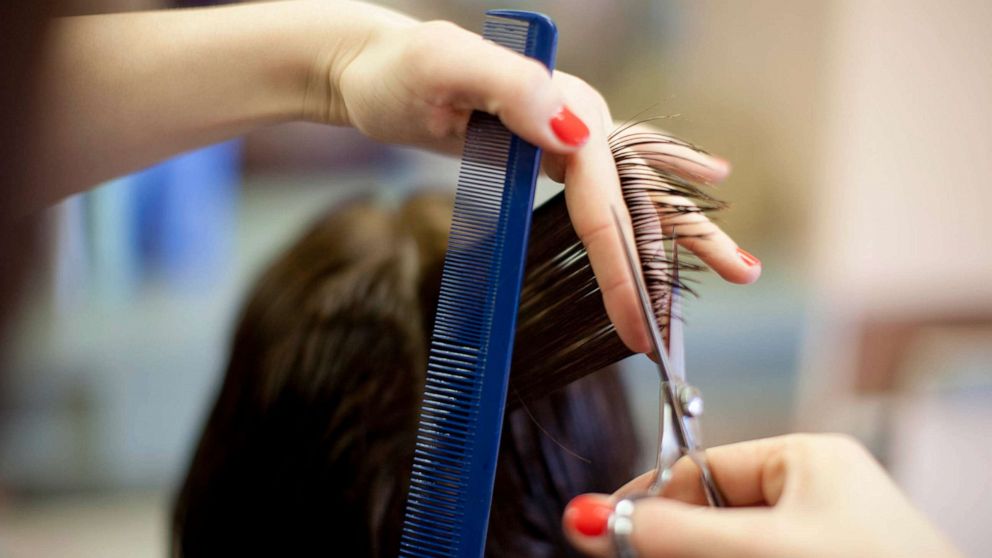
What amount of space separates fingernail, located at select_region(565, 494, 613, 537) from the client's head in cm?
25

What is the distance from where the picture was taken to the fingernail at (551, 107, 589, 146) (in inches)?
20.1

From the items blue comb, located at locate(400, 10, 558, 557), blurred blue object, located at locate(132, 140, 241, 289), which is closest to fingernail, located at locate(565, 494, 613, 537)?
blue comb, located at locate(400, 10, 558, 557)

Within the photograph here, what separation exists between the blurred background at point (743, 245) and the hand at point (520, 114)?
86cm

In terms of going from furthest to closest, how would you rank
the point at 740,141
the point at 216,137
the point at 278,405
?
the point at 740,141 < the point at 278,405 < the point at 216,137

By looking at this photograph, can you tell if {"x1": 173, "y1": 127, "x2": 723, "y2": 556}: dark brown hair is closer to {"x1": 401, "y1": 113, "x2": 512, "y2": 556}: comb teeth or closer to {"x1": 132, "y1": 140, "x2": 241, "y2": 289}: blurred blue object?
{"x1": 401, "y1": 113, "x2": 512, "y2": 556}: comb teeth

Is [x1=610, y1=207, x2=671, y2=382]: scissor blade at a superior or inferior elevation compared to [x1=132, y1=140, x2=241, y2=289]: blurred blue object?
inferior

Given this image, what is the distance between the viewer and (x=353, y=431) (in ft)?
2.49

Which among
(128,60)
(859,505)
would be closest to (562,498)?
(859,505)

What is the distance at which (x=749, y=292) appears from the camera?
1.79 metres

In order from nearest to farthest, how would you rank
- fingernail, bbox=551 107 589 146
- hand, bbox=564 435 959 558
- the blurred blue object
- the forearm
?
hand, bbox=564 435 959 558, fingernail, bbox=551 107 589 146, the forearm, the blurred blue object

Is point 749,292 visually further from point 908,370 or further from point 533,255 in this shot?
point 533,255

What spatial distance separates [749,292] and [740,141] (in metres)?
0.33

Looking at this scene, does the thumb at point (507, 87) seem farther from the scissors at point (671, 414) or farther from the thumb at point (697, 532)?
the thumb at point (697, 532)

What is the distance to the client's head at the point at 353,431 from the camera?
752 millimetres
